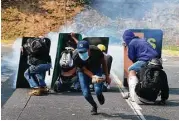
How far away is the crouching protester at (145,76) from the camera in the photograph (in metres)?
9.60

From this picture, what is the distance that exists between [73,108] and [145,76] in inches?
63.2

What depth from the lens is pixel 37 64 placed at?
10.9m

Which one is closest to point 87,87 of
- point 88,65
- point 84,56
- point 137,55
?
point 88,65

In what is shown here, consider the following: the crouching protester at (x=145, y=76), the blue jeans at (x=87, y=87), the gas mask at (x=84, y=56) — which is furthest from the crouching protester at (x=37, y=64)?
the gas mask at (x=84, y=56)

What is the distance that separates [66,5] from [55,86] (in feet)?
63.1

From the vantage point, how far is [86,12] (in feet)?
98.1

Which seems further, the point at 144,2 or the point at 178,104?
the point at 144,2

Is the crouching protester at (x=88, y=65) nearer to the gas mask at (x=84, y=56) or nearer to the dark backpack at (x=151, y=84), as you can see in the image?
the gas mask at (x=84, y=56)

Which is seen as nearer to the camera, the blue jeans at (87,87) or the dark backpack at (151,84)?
the blue jeans at (87,87)

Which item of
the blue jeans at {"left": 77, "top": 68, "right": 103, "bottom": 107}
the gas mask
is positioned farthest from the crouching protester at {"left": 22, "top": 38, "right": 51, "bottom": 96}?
the gas mask

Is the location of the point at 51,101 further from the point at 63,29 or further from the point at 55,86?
the point at 63,29

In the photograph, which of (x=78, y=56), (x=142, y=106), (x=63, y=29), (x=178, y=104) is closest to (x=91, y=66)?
(x=78, y=56)

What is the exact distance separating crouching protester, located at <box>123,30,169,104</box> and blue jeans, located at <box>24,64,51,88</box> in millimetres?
2109

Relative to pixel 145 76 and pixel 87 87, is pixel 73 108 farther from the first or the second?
pixel 145 76
